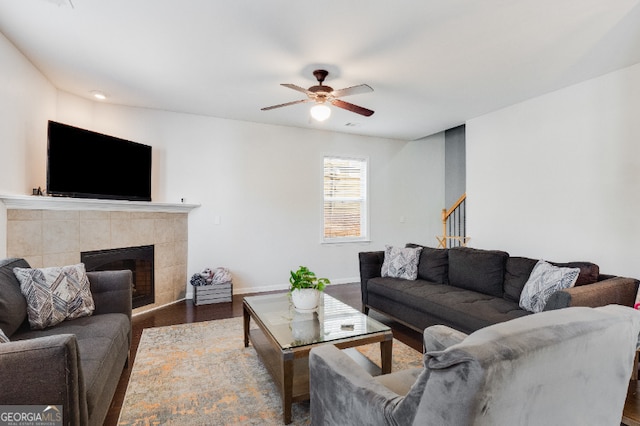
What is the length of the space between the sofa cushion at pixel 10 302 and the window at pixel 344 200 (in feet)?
13.5

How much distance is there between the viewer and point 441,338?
1.47 metres

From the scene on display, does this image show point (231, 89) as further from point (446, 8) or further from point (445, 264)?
point (445, 264)

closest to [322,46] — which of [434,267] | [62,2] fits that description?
[62,2]


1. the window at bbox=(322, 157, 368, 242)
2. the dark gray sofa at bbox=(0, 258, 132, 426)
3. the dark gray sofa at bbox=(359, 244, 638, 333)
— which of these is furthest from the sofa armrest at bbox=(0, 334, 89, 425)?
the window at bbox=(322, 157, 368, 242)

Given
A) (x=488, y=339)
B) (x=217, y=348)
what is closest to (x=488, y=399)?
(x=488, y=339)

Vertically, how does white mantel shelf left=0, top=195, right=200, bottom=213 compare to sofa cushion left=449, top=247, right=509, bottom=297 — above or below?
above

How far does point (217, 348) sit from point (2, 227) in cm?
211

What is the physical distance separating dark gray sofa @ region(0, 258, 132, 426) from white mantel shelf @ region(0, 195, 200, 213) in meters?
0.99

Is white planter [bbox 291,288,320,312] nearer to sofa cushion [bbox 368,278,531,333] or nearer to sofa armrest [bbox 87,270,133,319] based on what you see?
sofa cushion [bbox 368,278,531,333]

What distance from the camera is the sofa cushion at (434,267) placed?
3689 mm

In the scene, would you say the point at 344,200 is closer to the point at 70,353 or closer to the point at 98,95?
the point at 98,95

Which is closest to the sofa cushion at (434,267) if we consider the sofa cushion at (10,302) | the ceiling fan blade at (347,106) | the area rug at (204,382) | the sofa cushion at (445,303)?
the sofa cushion at (445,303)

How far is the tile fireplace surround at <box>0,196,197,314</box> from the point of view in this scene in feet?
10.1

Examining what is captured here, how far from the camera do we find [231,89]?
382 centimetres
